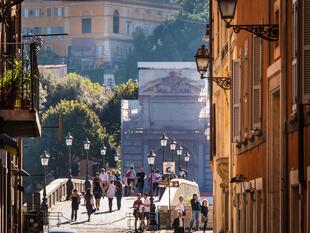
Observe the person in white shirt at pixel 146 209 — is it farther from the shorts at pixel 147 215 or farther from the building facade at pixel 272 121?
the building facade at pixel 272 121

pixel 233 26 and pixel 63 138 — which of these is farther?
pixel 63 138

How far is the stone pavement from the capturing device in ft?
225

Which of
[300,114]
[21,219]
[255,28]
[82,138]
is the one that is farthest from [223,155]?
[82,138]

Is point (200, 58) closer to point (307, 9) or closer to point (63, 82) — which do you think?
point (307, 9)

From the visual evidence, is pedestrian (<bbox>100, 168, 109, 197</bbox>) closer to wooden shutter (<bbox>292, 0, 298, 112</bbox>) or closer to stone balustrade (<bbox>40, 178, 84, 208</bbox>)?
stone balustrade (<bbox>40, 178, 84, 208</bbox>)

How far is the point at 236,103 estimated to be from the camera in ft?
115

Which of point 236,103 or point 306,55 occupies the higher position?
point 236,103

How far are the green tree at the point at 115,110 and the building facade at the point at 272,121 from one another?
139 meters

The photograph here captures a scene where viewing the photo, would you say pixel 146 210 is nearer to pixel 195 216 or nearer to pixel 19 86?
pixel 195 216

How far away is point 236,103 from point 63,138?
132216 millimetres

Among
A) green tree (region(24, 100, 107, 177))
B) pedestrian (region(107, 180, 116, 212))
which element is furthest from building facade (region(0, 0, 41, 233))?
green tree (region(24, 100, 107, 177))

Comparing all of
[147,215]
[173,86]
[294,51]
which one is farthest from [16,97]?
[173,86]

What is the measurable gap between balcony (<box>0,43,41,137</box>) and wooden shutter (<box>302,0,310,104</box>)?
21.2ft

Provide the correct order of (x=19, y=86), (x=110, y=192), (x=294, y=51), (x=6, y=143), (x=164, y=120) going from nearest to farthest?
(x=294, y=51), (x=6, y=143), (x=19, y=86), (x=110, y=192), (x=164, y=120)
